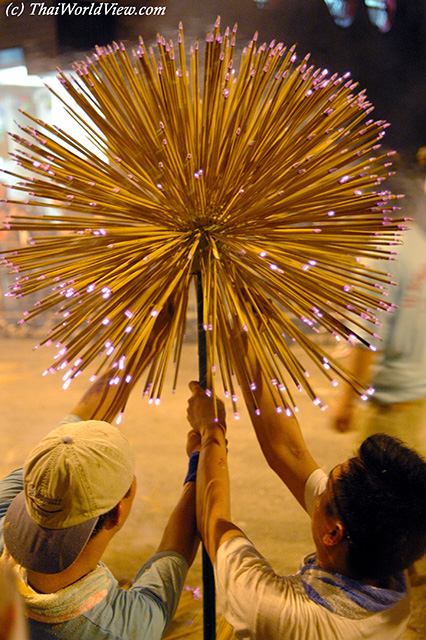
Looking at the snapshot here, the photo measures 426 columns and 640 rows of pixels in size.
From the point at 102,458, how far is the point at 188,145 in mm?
425

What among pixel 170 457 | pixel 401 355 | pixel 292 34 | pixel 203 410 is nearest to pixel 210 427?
pixel 203 410

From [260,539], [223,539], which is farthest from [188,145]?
[260,539]

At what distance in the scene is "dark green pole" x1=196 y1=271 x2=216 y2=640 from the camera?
734 mm

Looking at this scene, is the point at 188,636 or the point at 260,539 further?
the point at 260,539

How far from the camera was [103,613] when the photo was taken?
0.60 m

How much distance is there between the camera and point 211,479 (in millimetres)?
672

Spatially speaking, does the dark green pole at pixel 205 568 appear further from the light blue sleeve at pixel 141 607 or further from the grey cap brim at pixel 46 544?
the grey cap brim at pixel 46 544

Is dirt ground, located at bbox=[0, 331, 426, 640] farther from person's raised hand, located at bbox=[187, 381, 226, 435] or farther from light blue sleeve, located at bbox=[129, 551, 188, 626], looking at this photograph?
light blue sleeve, located at bbox=[129, 551, 188, 626]

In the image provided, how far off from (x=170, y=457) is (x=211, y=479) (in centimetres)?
95

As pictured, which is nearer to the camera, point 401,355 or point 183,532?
point 183,532

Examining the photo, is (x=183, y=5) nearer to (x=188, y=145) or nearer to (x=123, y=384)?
(x=188, y=145)

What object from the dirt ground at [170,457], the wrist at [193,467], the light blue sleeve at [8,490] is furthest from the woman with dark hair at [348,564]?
the dirt ground at [170,457]

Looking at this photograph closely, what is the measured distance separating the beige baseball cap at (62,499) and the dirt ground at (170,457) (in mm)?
→ 634

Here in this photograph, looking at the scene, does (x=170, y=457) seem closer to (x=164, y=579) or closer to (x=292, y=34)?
(x=164, y=579)
